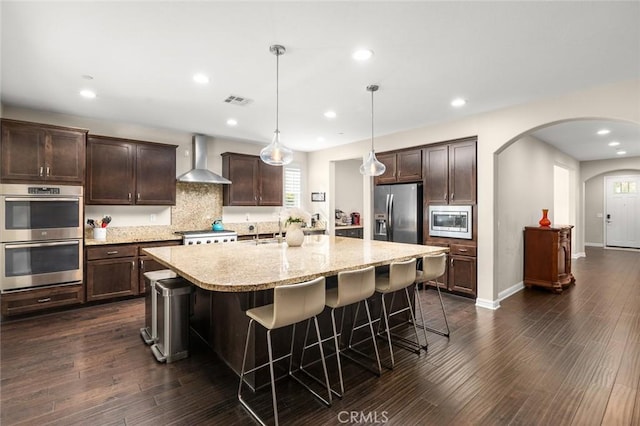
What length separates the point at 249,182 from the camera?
237 inches

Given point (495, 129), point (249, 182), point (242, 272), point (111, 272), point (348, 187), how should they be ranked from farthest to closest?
point (348, 187)
point (249, 182)
point (111, 272)
point (495, 129)
point (242, 272)

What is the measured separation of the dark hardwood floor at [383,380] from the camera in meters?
2.03

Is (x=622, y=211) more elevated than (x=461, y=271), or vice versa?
(x=622, y=211)

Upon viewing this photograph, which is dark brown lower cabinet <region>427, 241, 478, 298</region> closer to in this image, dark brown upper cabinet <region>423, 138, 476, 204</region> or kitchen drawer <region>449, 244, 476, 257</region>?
kitchen drawer <region>449, 244, 476, 257</region>

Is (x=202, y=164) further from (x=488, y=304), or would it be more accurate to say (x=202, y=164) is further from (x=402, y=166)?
(x=488, y=304)

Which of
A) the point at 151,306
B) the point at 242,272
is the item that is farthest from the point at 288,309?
the point at 151,306

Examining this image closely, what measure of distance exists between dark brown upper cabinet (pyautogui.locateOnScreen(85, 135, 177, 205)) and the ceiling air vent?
1769 mm

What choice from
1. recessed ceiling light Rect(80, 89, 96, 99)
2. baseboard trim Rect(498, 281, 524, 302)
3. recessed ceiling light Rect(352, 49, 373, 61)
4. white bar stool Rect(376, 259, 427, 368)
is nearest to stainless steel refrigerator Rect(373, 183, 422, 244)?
baseboard trim Rect(498, 281, 524, 302)

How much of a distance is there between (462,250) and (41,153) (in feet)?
18.8

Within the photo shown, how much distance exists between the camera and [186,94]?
3631 mm

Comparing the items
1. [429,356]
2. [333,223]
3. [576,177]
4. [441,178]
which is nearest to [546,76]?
[441,178]

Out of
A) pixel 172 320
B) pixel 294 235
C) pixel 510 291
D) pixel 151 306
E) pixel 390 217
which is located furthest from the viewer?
pixel 390 217

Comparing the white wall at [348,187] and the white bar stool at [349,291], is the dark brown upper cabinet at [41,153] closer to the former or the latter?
the white bar stool at [349,291]

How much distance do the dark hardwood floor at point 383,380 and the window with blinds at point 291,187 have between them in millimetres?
4017
